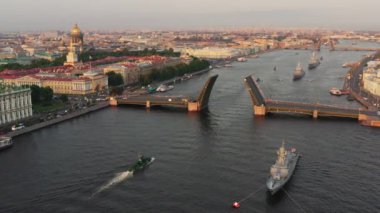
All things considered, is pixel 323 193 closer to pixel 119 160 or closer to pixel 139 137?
pixel 119 160

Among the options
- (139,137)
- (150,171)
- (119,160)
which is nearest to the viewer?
(150,171)

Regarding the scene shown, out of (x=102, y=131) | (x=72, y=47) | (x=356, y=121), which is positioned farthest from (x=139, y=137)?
(x=72, y=47)

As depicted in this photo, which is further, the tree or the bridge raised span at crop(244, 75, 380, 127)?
the tree

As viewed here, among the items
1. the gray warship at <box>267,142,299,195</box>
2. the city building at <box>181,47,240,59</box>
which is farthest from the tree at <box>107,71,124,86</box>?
the city building at <box>181,47,240,59</box>

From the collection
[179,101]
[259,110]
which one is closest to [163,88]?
[179,101]

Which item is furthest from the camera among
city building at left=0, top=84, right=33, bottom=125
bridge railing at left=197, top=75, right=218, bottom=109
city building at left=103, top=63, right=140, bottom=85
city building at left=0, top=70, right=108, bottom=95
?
city building at left=103, top=63, right=140, bottom=85

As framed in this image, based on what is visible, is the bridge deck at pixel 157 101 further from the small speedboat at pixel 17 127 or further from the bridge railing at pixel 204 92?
the small speedboat at pixel 17 127

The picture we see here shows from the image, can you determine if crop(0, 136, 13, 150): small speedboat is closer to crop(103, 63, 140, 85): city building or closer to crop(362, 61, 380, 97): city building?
crop(103, 63, 140, 85): city building
